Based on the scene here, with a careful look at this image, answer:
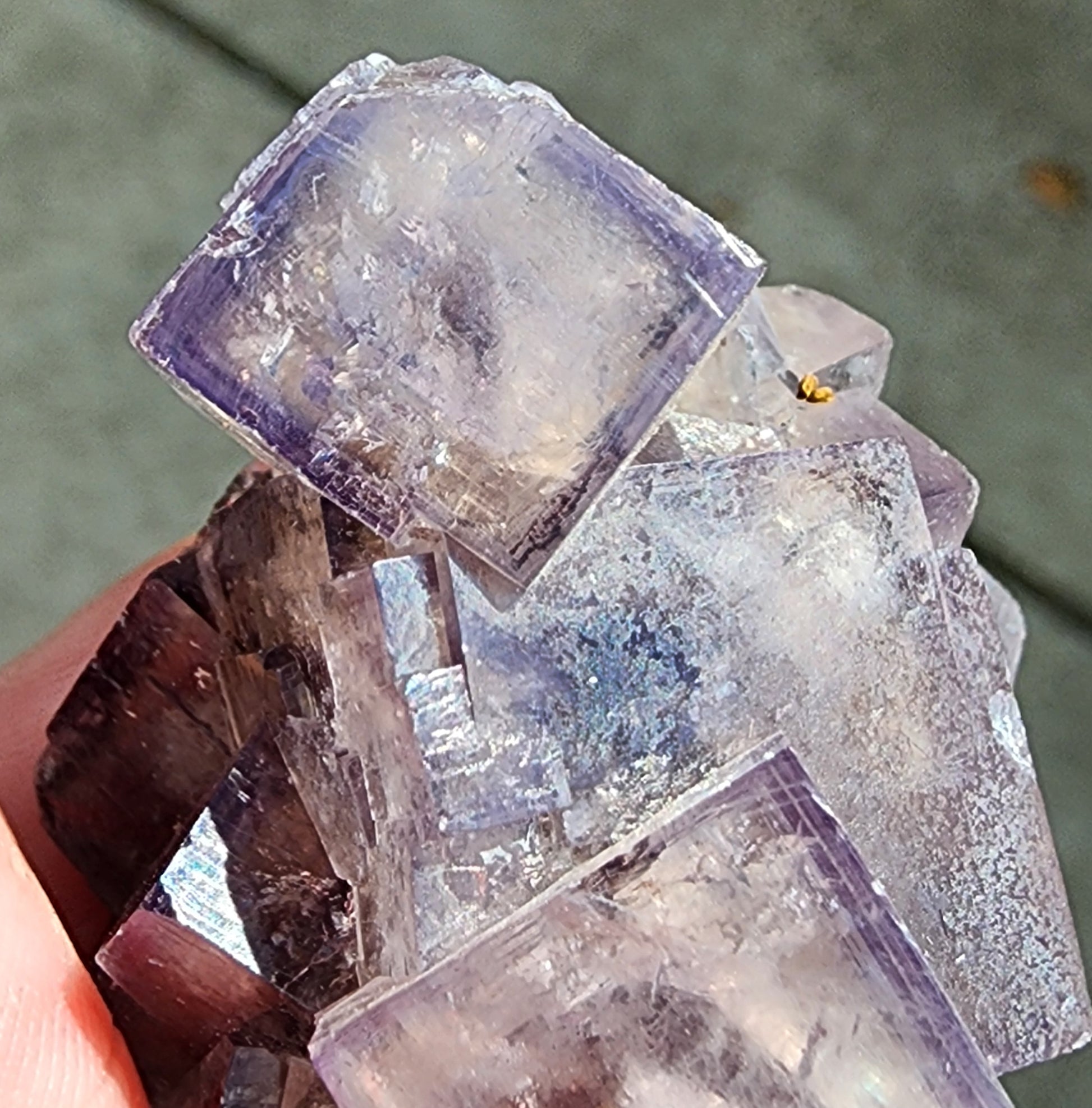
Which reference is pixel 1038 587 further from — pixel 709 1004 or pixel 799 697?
pixel 709 1004

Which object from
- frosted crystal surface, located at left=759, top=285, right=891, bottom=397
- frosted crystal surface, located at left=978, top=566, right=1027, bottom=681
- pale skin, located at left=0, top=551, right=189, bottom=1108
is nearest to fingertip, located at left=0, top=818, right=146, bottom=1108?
pale skin, located at left=0, top=551, right=189, bottom=1108

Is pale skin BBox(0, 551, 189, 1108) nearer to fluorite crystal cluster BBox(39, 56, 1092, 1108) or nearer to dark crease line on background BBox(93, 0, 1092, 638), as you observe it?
fluorite crystal cluster BBox(39, 56, 1092, 1108)

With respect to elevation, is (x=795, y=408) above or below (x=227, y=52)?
below

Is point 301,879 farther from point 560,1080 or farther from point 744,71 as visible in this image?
point 744,71

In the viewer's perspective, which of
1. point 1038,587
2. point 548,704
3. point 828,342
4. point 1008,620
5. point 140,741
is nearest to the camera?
point 548,704

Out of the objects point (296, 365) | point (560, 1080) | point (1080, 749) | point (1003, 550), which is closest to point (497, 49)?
point (1003, 550)

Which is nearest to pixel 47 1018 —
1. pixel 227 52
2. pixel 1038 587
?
pixel 1038 587

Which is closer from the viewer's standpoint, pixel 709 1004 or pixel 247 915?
pixel 709 1004

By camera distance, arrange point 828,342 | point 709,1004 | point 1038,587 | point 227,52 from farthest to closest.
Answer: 1. point 227,52
2. point 1038,587
3. point 828,342
4. point 709,1004
